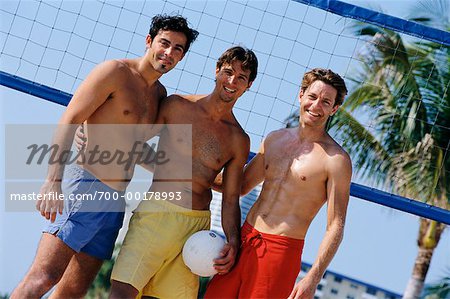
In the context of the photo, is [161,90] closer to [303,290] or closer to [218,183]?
[218,183]

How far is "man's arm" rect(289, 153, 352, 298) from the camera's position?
5.28 meters

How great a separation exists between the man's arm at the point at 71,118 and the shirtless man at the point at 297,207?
909 mm

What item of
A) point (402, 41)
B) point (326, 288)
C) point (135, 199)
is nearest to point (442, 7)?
point (402, 41)

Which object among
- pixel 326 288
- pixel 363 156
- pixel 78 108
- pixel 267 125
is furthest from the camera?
pixel 326 288

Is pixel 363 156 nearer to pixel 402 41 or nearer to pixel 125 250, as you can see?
pixel 402 41

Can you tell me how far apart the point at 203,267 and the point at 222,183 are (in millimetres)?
501

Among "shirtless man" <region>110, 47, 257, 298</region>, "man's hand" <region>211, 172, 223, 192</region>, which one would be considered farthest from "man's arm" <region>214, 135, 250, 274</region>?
"man's hand" <region>211, 172, 223, 192</region>

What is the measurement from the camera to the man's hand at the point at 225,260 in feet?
17.5

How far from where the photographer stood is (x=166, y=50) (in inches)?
216

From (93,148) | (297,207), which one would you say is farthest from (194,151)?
(297,207)

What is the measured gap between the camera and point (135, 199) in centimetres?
593

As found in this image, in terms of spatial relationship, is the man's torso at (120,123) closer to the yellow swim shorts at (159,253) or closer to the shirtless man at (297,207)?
the yellow swim shorts at (159,253)

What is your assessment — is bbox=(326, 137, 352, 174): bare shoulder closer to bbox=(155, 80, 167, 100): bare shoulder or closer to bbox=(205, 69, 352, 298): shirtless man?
bbox=(205, 69, 352, 298): shirtless man

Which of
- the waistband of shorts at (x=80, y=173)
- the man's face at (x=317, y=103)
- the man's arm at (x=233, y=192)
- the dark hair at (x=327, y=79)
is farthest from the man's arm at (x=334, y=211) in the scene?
the waistband of shorts at (x=80, y=173)
